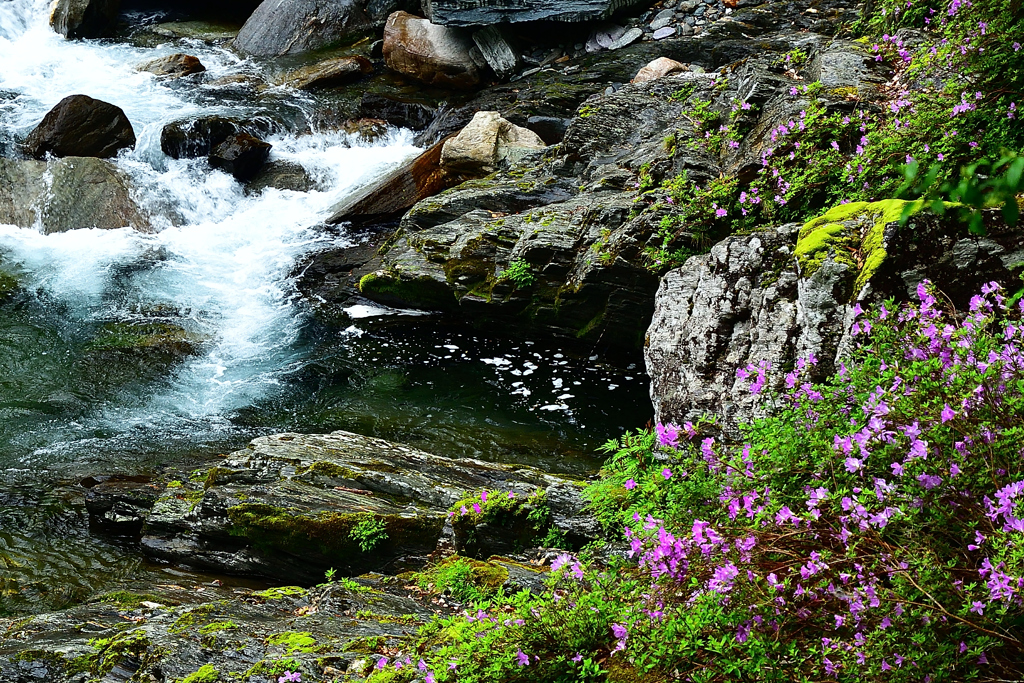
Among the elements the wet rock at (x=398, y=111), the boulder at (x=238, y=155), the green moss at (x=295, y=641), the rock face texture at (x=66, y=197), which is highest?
the wet rock at (x=398, y=111)

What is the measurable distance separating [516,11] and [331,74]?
4204mm

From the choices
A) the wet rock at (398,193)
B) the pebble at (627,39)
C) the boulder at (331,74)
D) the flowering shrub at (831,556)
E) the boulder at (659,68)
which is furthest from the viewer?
the boulder at (331,74)

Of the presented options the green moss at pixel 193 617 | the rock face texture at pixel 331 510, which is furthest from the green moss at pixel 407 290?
the green moss at pixel 193 617

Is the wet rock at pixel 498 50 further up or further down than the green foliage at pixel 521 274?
further up

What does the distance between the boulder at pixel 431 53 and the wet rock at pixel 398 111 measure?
99cm

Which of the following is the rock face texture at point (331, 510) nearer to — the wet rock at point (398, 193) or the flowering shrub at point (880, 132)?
the flowering shrub at point (880, 132)

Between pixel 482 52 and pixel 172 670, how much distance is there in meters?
14.5

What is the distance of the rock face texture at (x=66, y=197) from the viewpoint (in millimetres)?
12562

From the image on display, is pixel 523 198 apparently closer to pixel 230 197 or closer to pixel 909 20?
pixel 909 20

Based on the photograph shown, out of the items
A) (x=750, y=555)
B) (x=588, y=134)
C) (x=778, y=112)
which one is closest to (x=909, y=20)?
(x=778, y=112)

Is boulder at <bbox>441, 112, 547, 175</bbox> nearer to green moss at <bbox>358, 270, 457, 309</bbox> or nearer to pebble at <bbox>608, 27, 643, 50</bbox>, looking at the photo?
green moss at <bbox>358, 270, 457, 309</bbox>

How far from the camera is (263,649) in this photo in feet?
13.2

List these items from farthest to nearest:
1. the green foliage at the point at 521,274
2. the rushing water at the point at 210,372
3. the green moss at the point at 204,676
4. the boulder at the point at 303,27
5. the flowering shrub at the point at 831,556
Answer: the boulder at the point at 303,27, the green foliage at the point at 521,274, the rushing water at the point at 210,372, the green moss at the point at 204,676, the flowering shrub at the point at 831,556

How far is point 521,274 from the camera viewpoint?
921 centimetres
